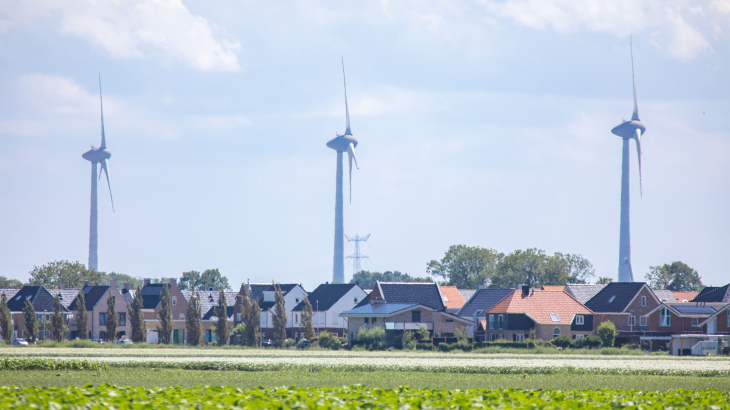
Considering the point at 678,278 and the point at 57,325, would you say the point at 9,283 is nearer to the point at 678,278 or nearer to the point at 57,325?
the point at 57,325

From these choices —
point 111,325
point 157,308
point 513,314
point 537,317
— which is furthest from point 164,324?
point 537,317

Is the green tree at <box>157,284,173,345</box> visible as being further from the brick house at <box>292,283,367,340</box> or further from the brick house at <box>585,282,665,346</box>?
the brick house at <box>585,282,665,346</box>

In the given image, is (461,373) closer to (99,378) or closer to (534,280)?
(99,378)

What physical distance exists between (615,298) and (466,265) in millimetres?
82664

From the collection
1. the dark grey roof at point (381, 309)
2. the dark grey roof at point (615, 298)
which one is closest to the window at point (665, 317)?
the dark grey roof at point (615, 298)

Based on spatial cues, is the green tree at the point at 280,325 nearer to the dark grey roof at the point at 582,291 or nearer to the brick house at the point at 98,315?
the brick house at the point at 98,315

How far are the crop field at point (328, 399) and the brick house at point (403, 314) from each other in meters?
62.7

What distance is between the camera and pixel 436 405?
27016 mm

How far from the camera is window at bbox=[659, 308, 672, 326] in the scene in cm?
9669

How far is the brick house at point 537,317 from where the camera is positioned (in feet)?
320

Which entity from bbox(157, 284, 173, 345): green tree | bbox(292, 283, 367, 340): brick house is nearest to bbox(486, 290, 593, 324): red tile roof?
bbox(292, 283, 367, 340): brick house

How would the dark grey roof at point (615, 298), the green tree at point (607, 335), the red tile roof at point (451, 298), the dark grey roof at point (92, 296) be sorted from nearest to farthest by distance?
the green tree at point (607, 335), the dark grey roof at point (615, 298), the dark grey roof at point (92, 296), the red tile roof at point (451, 298)

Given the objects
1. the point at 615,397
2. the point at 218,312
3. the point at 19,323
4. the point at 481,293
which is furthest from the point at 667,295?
the point at 615,397

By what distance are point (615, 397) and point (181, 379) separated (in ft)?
74.2
